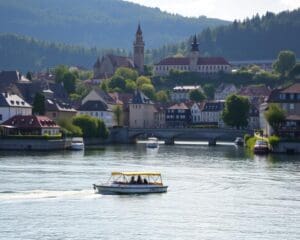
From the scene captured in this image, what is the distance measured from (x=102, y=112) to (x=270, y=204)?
4547 inches

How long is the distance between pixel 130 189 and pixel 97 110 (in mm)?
108329

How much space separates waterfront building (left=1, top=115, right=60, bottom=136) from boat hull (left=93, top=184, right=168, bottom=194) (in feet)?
193

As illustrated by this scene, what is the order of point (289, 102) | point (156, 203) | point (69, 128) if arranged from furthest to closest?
point (69, 128) < point (289, 102) < point (156, 203)

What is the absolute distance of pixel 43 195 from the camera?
65.6 metres

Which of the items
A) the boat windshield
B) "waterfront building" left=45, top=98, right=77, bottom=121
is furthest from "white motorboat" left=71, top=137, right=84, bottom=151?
the boat windshield

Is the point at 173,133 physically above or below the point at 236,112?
below

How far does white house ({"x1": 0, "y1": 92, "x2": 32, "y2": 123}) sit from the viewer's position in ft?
Answer: 457

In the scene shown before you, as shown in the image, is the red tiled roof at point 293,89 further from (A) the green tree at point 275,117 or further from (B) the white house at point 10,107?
(B) the white house at point 10,107

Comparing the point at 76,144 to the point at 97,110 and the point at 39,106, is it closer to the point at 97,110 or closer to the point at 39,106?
the point at 39,106

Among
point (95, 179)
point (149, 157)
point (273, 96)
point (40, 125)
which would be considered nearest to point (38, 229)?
point (95, 179)

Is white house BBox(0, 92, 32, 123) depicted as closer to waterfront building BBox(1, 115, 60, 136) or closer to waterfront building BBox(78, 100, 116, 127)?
waterfront building BBox(1, 115, 60, 136)

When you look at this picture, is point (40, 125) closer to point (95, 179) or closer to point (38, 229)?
point (95, 179)

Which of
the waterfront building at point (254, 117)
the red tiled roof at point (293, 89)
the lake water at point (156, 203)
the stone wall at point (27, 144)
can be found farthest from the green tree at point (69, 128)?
the waterfront building at point (254, 117)

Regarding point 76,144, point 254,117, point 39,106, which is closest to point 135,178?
point 76,144
